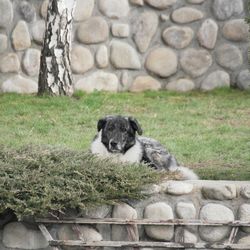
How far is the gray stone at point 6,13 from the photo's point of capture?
12016 mm

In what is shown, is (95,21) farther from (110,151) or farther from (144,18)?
(110,151)

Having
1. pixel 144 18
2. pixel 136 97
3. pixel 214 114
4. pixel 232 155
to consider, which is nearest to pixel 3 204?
pixel 232 155

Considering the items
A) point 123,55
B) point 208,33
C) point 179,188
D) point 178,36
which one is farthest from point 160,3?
point 179,188

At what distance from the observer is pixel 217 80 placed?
41.2 ft

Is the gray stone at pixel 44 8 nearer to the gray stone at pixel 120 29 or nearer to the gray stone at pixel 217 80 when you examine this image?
the gray stone at pixel 120 29

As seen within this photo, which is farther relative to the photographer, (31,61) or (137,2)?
(137,2)

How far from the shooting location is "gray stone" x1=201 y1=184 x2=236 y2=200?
6230 mm

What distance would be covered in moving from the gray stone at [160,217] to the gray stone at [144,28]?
21.2ft

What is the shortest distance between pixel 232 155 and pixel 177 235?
2.57 m

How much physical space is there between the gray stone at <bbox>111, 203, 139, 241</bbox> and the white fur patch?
751 millimetres

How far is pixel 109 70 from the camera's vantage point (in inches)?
493

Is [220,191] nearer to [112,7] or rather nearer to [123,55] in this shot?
[123,55]

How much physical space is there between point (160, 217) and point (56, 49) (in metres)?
5.54

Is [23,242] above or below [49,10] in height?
below
